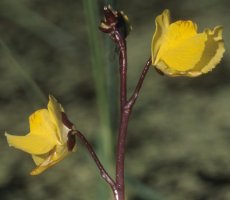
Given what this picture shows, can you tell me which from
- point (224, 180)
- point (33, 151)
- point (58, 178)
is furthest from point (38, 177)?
point (33, 151)

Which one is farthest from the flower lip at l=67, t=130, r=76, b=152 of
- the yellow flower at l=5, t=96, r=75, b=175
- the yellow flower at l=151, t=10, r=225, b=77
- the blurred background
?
the blurred background

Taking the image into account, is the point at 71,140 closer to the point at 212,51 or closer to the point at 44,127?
the point at 44,127

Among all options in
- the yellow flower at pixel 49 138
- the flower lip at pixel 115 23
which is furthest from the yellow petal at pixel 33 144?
the flower lip at pixel 115 23

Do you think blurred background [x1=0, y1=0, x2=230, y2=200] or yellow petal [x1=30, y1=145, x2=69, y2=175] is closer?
yellow petal [x1=30, y1=145, x2=69, y2=175]

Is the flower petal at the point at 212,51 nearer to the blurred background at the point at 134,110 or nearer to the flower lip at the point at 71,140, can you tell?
the flower lip at the point at 71,140

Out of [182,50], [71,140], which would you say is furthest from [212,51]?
[71,140]

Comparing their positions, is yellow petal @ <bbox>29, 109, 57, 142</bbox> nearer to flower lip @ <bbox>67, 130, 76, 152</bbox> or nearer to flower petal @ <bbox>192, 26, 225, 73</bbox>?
flower lip @ <bbox>67, 130, 76, 152</bbox>

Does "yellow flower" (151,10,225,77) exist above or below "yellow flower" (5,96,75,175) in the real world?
above

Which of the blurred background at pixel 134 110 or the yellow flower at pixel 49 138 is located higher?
the yellow flower at pixel 49 138
